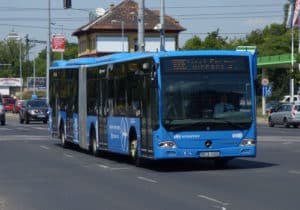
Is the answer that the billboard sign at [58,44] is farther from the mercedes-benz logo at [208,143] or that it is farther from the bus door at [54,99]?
the mercedes-benz logo at [208,143]

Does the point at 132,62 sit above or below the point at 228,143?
above

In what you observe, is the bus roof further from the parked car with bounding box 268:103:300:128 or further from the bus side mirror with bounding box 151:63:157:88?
the parked car with bounding box 268:103:300:128

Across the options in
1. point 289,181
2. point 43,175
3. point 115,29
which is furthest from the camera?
point 115,29

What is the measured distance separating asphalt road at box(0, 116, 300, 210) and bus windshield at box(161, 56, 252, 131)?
1175 mm

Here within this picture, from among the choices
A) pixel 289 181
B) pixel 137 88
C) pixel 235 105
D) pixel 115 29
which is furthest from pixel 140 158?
pixel 115 29

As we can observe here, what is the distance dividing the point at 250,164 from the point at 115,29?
90.1 meters

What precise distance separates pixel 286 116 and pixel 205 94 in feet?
116

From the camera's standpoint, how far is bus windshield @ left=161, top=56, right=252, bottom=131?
811 inches

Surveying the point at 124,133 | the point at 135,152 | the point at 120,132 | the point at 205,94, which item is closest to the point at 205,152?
the point at 205,94

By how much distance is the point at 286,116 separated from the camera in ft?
182

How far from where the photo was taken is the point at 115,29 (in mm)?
112375

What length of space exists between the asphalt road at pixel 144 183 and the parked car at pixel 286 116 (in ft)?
88.1

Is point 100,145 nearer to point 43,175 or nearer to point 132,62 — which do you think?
point 132,62

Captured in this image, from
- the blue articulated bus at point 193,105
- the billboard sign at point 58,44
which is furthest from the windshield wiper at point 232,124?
the billboard sign at point 58,44
